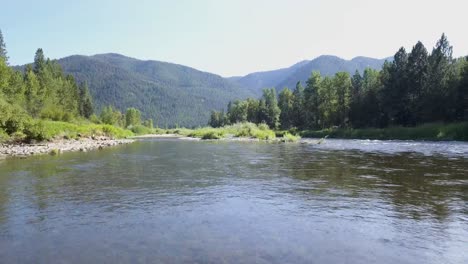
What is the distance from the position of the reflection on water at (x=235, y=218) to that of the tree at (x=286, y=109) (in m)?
90.9

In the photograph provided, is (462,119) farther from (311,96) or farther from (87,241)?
(87,241)

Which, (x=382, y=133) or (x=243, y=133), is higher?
(x=243, y=133)

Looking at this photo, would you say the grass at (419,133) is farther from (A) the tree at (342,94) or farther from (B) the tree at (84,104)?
(B) the tree at (84,104)

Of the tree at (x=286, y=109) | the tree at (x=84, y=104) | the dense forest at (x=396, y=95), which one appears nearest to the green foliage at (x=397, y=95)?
the dense forest at (x=396, y=95)

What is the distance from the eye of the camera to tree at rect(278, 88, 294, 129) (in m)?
108

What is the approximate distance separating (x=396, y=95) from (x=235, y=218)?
210 ft

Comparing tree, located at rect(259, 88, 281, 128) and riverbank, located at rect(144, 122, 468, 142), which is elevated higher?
tree, located at rect(259, 88, 281, 128)

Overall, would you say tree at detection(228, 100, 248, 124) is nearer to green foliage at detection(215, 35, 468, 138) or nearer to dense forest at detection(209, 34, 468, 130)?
dense forest at detection(209, 34, 468, 130)

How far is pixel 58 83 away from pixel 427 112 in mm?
80645

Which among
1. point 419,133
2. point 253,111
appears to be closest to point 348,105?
point 419,133

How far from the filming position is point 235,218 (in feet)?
31.8

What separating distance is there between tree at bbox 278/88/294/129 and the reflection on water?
9089 centimetres

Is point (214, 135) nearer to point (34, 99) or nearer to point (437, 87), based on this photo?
point (34, 99)

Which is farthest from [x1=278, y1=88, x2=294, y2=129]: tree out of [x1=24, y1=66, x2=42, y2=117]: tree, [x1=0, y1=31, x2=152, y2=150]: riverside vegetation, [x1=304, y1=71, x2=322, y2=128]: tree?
[x1=24, y1=66, x2=42, y2=117]: tree
